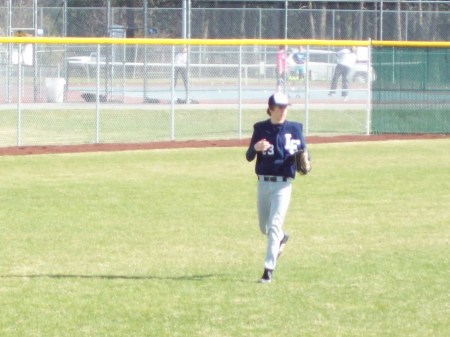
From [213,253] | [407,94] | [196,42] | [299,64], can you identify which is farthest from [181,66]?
[213,253]

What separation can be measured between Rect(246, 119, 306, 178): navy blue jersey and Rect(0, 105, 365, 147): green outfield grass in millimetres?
13858

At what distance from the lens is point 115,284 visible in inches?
379

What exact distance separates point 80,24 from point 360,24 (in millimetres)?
9479

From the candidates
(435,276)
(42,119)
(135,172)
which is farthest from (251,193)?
(42,119)

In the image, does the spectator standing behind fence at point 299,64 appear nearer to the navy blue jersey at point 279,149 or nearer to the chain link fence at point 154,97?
the chain link fence at point 154,97

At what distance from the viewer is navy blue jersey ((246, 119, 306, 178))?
9609mm

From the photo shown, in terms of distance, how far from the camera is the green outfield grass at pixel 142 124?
24.2m

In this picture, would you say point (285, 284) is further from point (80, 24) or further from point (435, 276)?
point (80, 24)

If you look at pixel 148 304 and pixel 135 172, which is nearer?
pixel 148 304

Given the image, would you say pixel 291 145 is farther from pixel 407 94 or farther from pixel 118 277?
pixel 407 94

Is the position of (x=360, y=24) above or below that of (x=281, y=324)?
above

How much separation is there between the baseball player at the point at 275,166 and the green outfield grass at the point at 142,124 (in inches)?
545

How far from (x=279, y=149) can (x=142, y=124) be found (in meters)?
16.9

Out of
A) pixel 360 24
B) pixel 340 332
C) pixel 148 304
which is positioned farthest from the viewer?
pixel 360 24
